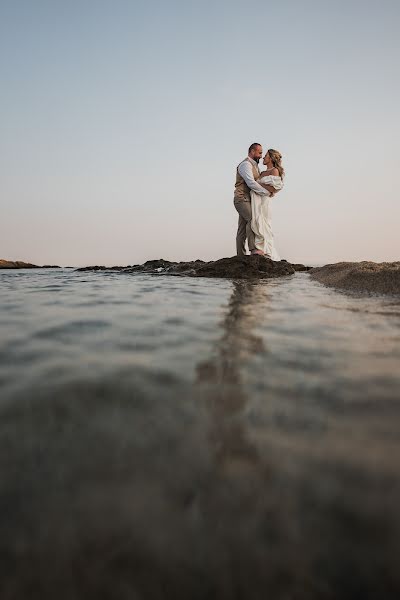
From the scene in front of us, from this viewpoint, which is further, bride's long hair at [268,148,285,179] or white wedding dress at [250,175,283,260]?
bride's long hair at [268,148,285,179]

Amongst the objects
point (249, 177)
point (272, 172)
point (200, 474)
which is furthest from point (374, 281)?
point (272, 172)

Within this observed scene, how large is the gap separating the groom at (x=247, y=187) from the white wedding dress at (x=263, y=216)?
0.14 metres

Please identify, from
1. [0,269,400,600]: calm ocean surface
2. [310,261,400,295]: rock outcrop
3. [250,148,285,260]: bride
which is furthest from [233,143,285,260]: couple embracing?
[0,269,400,600]: calm ocean surface

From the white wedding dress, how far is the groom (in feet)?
0.45

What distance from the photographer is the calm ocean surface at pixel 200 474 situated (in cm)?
52

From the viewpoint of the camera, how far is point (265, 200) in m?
7.73

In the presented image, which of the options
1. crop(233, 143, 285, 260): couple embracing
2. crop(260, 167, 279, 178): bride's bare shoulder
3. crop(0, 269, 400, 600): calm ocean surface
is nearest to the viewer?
crop(0, 269, 400, 600): calm ocean surface

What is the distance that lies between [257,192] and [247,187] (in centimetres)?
43

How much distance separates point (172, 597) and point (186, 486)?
0.63 feet

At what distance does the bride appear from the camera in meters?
7.57

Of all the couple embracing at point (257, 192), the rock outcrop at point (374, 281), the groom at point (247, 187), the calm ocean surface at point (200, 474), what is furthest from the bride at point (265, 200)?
the calm ocean surface at point (200, 474)

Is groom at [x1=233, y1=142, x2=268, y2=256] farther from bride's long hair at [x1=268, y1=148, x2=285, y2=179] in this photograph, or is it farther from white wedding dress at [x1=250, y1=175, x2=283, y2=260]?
bride's long hair at [x1=268, y1=148, x2=285, y2=179]

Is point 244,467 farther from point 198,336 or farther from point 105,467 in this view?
point 198,336

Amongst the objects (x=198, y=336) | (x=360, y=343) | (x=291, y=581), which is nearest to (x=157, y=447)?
(x=291, y=581)
